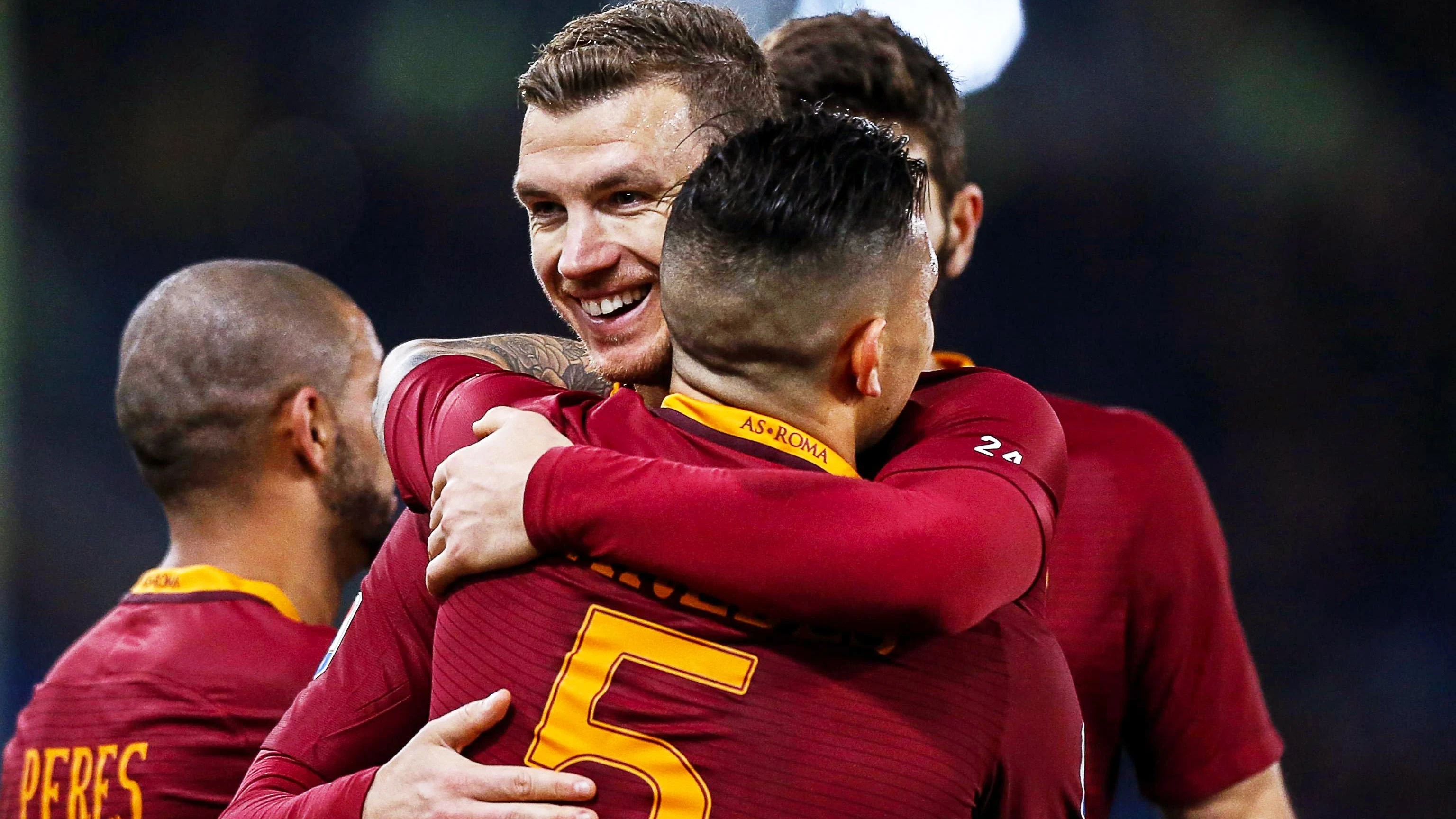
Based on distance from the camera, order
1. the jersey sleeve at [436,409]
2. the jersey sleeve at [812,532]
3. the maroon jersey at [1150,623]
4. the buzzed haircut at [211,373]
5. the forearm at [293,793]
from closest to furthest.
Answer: the jersey sleeve at [812,532], the forearm at [293,793], the jersey sleeve at [436,409], the maroon jersey at [1150,623], the buzzed haircut at [211,373]

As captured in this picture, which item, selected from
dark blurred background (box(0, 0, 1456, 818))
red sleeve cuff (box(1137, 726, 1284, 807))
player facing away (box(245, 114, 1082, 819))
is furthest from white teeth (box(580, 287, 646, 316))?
dark blurred background (box(0, 0, 1456, 818))

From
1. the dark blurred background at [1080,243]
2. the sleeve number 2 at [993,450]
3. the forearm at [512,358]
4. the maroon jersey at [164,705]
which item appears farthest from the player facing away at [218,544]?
the dark blurred background at [1080,243]

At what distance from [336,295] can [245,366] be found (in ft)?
0.85

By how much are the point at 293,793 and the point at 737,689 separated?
2.09 ft

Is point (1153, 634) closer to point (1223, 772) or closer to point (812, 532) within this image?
point (1223, 772)

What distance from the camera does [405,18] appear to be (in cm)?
692

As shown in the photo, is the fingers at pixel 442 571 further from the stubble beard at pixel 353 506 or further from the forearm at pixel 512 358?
the stubble beard at pixel 353 506

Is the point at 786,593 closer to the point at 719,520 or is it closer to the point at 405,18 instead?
the point at 719,520

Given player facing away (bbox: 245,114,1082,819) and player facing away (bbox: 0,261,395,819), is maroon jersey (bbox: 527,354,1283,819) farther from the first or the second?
player facing away (bbox: 0,261,395,819)

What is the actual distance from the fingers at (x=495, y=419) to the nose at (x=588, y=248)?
41 centimetres

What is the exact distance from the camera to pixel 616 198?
184 cm

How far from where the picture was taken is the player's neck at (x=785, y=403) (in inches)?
54.7

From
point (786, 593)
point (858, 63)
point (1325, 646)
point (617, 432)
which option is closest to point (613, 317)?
point (617, 432)

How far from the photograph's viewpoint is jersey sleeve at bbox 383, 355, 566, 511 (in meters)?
1.55
